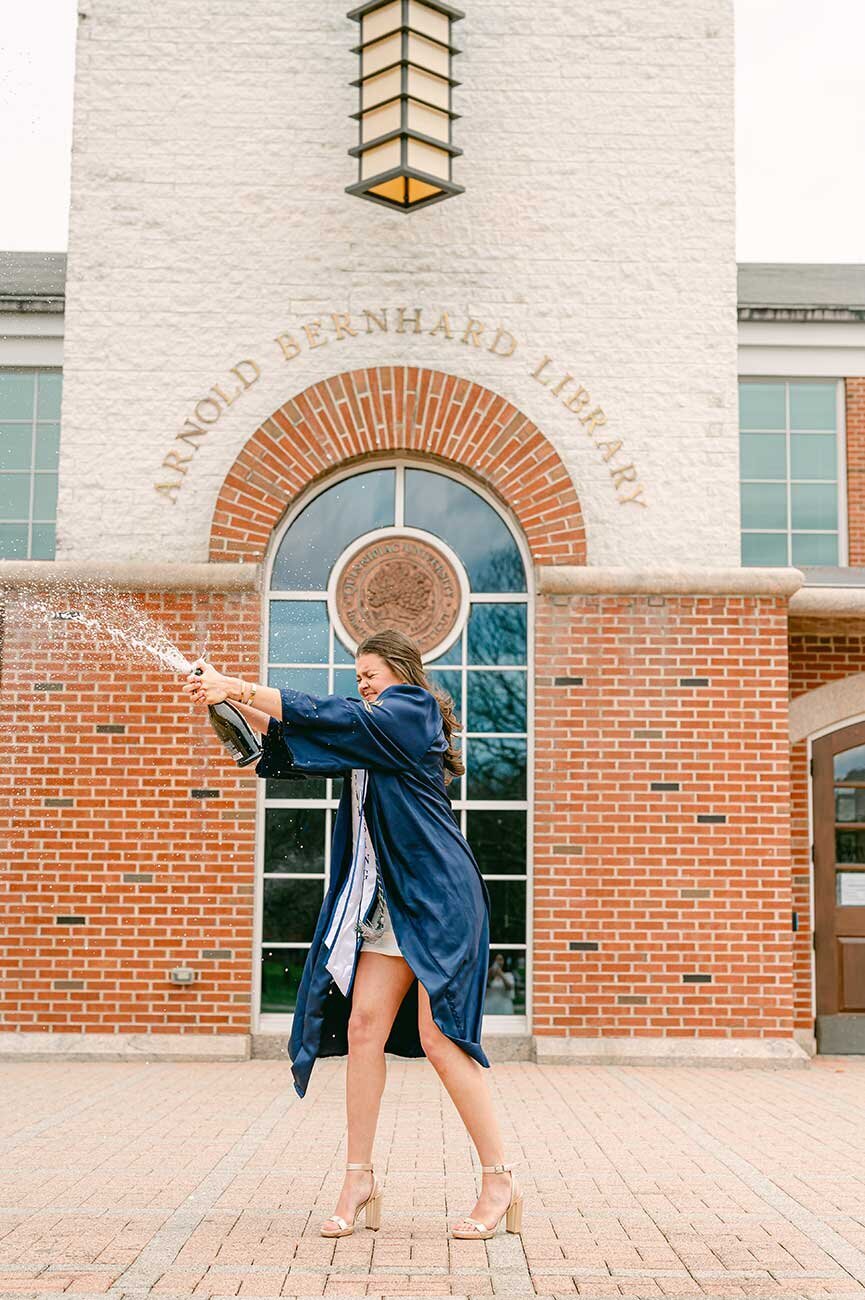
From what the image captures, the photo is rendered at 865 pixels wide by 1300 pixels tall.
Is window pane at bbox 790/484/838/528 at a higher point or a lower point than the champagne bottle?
higher

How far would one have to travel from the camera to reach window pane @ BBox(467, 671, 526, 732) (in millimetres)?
9828

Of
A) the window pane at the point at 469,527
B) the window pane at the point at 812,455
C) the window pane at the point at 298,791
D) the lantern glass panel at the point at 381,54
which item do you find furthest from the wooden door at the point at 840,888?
the lantern glass panel at the point at 381,54

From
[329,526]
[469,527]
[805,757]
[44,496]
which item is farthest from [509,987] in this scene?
[44,496]

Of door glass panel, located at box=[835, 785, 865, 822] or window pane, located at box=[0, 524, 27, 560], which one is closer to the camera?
door glass panel, located at box=[835, 785, 865, 822]

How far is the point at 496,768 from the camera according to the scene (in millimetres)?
9797

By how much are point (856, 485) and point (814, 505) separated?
374mm

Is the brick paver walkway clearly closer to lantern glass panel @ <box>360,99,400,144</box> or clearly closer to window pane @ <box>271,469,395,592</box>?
window pane @ <box>271,469,395,592</box>

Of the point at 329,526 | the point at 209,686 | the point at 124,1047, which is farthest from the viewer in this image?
the point at 329,526

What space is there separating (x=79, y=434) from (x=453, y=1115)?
16.5 ft

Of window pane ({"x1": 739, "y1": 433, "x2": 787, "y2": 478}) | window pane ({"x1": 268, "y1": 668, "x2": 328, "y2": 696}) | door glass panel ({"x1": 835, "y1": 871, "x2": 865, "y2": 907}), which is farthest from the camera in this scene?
window pane ({"x1": 739, "y1": 433, "x2": 787, "y2": 478})

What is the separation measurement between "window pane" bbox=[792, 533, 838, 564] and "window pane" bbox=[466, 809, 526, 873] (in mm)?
3921

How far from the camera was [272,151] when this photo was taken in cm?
1006

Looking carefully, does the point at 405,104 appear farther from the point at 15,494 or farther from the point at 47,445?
the point at 15,494

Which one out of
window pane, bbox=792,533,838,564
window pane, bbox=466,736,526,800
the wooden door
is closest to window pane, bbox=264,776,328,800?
window pane, bbox=466,736,526,800
